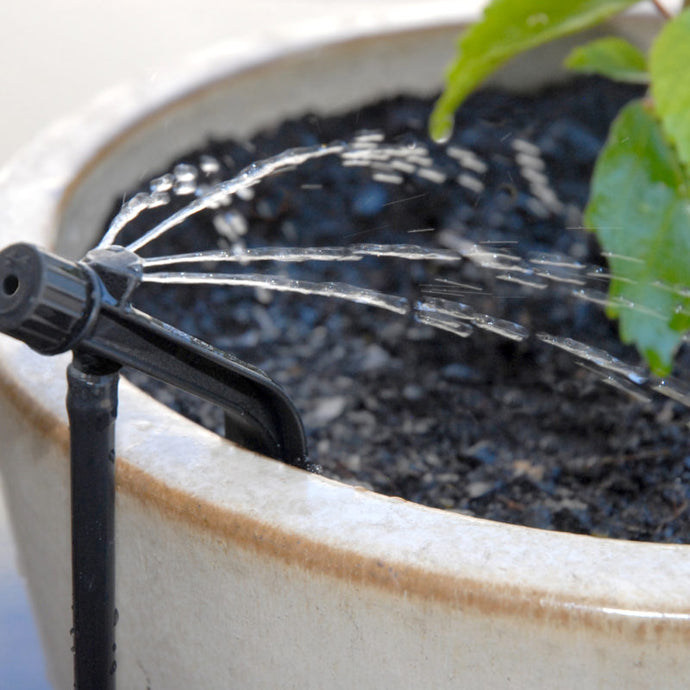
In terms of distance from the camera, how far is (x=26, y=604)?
2.49ft

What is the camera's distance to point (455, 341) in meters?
0.79

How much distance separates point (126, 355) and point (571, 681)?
0.19 metres

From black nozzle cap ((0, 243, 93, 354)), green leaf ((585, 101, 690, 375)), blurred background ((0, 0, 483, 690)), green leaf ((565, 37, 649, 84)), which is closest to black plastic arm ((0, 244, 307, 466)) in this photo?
black nozzle cap ((0, 243, 93, 354))

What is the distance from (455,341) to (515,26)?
0.94 feet

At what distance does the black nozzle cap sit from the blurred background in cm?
104

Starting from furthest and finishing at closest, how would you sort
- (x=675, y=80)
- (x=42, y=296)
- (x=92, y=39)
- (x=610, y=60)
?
(x=92, y=39)
(x=610, y=60)
(x=675, y=80)
(x=42, y=296)

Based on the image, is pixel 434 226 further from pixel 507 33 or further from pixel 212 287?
pixel 507 33

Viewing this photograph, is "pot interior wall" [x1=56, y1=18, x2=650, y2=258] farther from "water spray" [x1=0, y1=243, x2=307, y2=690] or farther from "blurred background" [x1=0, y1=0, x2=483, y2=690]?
"blurred background" [x1=0, y1=0, x2=483, y2=690]

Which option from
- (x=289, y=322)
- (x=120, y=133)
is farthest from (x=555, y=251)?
(x=120, y=133)

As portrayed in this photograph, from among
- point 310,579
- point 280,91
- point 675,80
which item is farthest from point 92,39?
point 310,579

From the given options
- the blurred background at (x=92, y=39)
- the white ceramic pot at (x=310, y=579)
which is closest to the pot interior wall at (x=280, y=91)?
the white ceramic pot at (x=310, y=579)

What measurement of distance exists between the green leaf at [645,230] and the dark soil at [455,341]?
14 cm

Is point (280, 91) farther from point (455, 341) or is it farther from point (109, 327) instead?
point (109, 327)

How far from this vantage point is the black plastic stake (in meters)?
0.39
